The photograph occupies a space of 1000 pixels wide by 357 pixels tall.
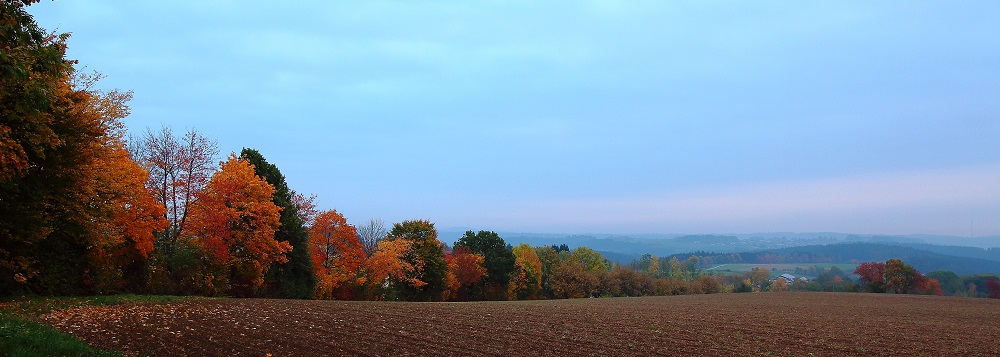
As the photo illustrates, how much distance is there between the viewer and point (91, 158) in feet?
69.4

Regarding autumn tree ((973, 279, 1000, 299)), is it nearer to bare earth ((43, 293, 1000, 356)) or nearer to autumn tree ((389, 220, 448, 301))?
bare earth ((43, 293, 1000, 356))

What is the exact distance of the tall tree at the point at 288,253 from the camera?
41000 mm

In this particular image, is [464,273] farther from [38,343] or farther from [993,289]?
[993,289]

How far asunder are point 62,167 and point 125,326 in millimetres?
9260

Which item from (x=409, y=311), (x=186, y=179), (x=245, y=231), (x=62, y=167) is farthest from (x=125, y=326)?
(x=186, y=179)

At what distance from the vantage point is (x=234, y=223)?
115 ft

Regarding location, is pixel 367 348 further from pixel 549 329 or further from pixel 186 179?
pixel 186 179

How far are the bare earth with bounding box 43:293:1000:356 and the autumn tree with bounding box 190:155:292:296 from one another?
11188 millimetres

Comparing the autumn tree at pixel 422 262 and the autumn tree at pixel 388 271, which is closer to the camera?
the autumn tree at pixel 388 271

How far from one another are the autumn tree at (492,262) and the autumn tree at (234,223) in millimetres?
39658

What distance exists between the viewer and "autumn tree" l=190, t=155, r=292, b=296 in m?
33.4

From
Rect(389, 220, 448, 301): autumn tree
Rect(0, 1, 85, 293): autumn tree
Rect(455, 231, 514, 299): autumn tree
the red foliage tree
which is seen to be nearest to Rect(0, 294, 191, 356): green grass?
Rect(0, 1, 85, 293): autumn tree

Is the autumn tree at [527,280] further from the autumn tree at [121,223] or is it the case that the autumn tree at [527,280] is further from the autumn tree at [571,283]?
the autumn tree at [121,223]

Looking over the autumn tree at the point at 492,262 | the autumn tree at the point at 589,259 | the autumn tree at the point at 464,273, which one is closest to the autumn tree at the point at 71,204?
the autumn tree at the point at 464,273
